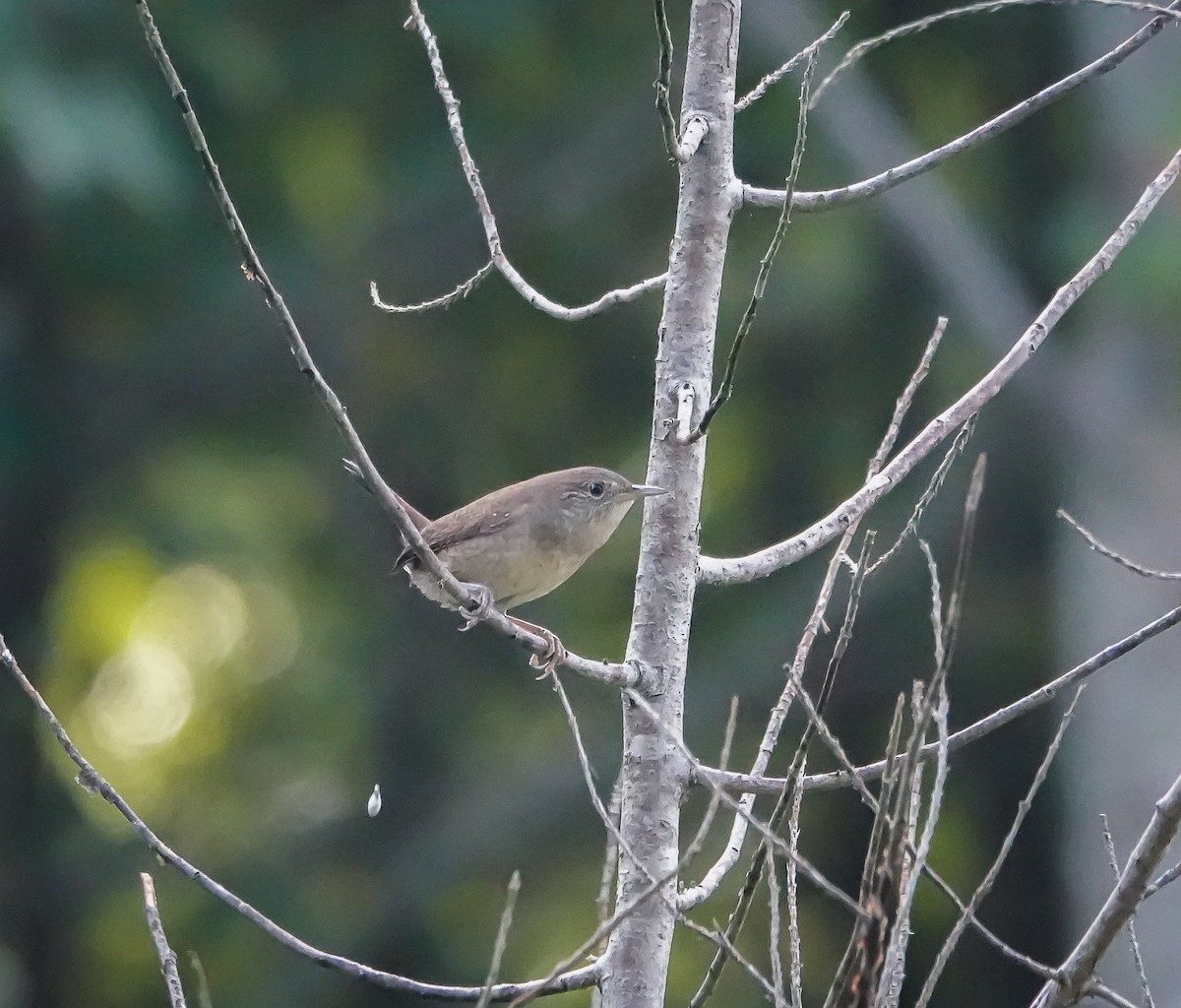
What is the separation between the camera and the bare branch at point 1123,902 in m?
2.16

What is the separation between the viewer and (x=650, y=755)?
2.94 metres

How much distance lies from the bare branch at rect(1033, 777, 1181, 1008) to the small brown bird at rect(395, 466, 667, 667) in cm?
248

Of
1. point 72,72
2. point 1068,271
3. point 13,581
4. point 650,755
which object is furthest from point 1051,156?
point 650,755

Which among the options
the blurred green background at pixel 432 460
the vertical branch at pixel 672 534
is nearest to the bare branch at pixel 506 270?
the vertical branch at pixel 672 534

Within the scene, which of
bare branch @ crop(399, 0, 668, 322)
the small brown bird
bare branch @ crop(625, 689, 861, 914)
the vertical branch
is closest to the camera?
bare branch @ crop(625, 689, 861, 914)

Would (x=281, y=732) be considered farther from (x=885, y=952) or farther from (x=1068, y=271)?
(x=885, y=952)

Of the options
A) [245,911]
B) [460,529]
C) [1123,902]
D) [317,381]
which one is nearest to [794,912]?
[1123,902]

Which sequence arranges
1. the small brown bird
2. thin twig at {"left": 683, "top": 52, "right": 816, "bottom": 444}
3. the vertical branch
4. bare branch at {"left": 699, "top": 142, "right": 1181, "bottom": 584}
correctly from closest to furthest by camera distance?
thin twig at {"left": 683, "top": 52, "right": 816, "bottom": 444}
the vertical branch
bare branch at {"left": 699, "top": 142, "right": 1181, "bottom": 584}
the small brown bird

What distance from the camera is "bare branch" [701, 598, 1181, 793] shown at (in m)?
2.56

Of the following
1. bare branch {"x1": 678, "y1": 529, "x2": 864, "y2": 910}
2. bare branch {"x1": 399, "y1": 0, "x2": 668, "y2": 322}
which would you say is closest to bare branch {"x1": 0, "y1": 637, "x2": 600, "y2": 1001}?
bare branch {"x1": 678, "y1": 529, "x2": 864, "y2": 910}

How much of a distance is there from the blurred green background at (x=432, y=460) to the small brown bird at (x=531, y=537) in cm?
393

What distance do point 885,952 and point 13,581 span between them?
7.95 m

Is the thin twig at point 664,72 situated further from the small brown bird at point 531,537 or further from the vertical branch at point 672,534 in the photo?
the small brown bird at point 531,537

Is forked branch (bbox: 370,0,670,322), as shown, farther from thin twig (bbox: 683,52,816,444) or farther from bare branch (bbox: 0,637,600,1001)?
bare branch (bbox: 0,637,600,1001)
